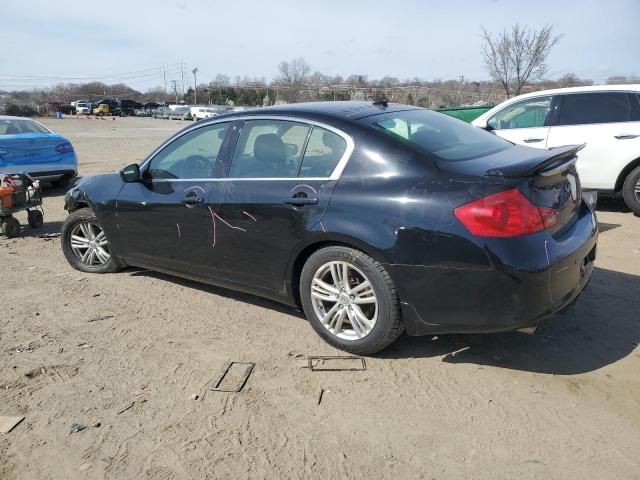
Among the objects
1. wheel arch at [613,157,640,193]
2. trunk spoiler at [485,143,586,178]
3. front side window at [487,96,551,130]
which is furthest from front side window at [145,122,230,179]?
wheel arch at [613,157,640,193]

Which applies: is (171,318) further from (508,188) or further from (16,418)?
(508,188)

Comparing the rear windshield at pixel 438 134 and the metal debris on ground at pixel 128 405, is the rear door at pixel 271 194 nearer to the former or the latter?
the rear windshield at pixel 438 134

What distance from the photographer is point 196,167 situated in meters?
4.38

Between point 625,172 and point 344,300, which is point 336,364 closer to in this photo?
point 344,300

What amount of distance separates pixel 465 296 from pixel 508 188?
25.2 inches

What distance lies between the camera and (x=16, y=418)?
9.82 ft

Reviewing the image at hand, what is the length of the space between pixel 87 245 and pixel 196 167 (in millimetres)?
1843

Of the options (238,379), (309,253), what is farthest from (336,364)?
(309,253)

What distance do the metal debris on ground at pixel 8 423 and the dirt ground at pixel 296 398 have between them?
0.18ft

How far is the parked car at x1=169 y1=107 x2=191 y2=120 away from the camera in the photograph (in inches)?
2159

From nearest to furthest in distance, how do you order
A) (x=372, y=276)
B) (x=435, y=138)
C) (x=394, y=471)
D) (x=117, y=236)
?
(x=394, y=471) → (x=372, y=276) → (x=435, y=138) → (x=117, y=236)

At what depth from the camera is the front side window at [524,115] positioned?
7852 mm

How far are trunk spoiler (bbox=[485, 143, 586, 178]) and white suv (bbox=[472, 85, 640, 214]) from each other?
3.97m

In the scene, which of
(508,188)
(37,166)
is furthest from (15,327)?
(37,166)
